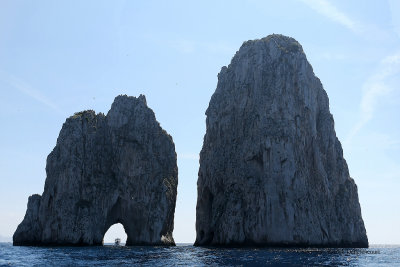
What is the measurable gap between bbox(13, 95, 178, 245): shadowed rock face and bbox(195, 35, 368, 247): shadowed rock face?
10.1 metres

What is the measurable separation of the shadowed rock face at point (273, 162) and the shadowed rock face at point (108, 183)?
10.1 meters

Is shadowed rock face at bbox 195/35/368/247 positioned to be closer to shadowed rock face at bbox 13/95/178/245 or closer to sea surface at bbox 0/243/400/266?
shadowed rock face at bbox 13/95/178/245

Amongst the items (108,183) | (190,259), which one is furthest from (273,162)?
(108,183)

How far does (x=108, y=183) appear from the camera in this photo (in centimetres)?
9625

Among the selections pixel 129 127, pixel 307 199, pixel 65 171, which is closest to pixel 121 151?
pixel 129 127

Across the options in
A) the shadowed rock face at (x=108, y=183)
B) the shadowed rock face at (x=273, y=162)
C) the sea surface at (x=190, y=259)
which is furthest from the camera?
the shadowed rock face at (x=108, y=183)

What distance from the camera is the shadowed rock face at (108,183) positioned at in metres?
88.2

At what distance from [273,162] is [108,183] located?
39248 millimetres

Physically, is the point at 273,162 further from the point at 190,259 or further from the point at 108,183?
the point at 108,183

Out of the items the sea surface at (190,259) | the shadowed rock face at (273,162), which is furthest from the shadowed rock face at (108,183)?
the sea surface at (190,259)

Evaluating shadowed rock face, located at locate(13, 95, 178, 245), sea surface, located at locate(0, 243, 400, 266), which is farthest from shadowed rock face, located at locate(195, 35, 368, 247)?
sea surface, located at locate(0, 243, 400, 266)

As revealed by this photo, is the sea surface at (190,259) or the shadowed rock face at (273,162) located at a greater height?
the shadowed rock face at (273,162)

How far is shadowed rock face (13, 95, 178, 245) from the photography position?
289 feet

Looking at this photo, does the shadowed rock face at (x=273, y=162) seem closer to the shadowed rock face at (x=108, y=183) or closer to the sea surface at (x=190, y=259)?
the shadowed rock face at (x=108, y=183)
